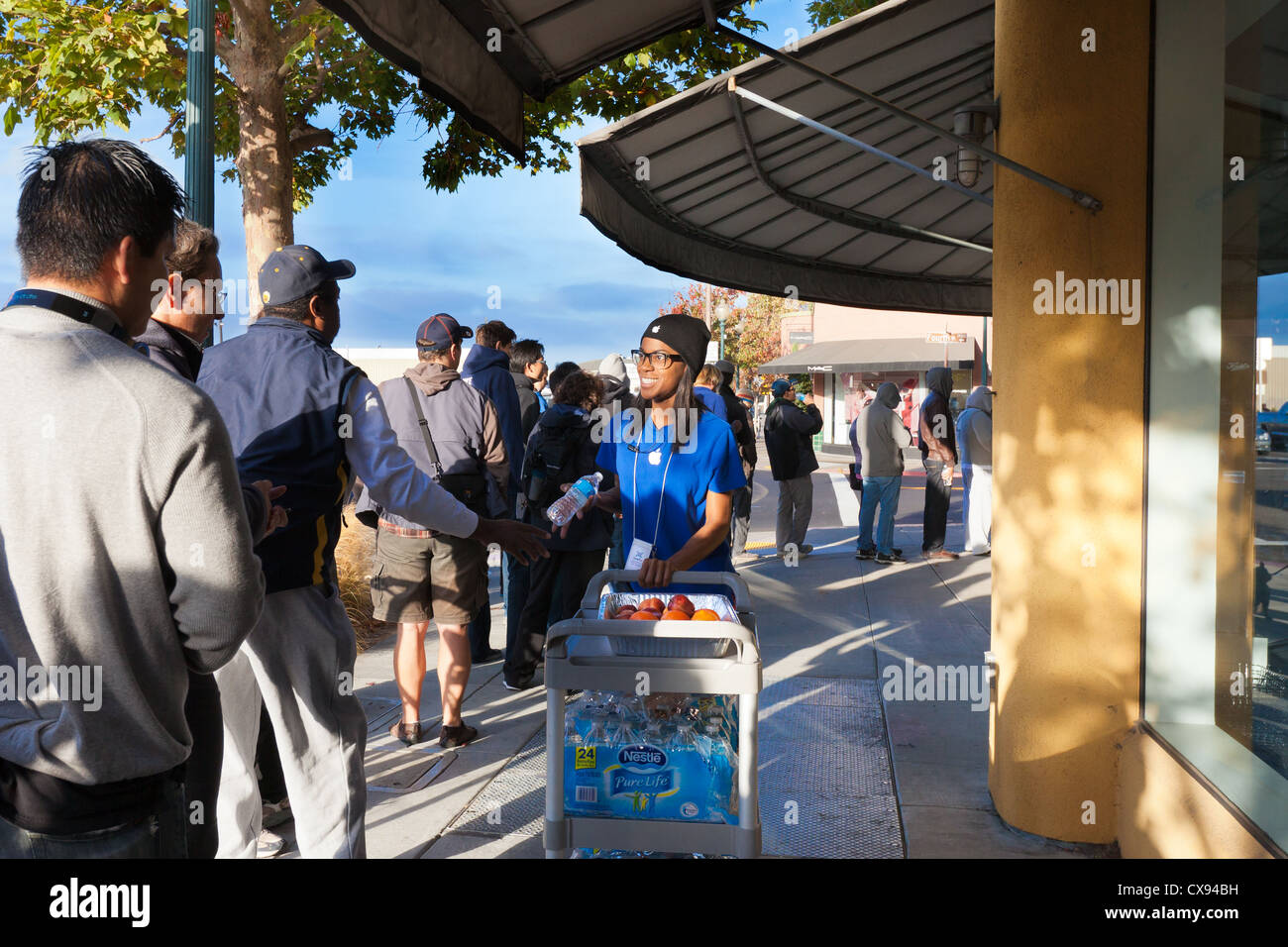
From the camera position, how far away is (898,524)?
47.3 feet

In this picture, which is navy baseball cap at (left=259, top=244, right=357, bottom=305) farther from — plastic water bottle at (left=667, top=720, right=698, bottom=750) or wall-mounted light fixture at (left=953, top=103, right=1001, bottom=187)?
wall-mounted light fixture at (left=953, top=103, right=1001, bottom=187)

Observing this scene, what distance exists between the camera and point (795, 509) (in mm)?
11031

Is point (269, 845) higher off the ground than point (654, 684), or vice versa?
point (654, 684)

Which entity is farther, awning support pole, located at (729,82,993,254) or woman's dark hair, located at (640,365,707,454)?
awning support pole, located at (729,82,993,254)

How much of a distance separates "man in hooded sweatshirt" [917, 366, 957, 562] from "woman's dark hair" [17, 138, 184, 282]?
32.0ft

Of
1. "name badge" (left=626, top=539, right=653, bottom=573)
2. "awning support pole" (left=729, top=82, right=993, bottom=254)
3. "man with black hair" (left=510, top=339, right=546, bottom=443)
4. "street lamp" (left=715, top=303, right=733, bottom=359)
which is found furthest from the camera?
"street lamp" (left=715, top=303, right=733, bottom=359)

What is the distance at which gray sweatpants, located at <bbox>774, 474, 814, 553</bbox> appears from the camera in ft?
35.8

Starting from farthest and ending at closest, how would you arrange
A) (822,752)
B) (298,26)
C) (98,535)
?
(298,26) → (822,752) → (98,535)

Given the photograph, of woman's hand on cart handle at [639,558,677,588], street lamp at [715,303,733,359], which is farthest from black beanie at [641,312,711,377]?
street lamp at [715,303,733,359]

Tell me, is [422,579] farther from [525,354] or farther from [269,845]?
[525,354]

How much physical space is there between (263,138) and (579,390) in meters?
4.82

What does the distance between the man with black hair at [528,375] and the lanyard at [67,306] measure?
5.86 metres

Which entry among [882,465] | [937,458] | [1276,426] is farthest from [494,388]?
[937,458]
